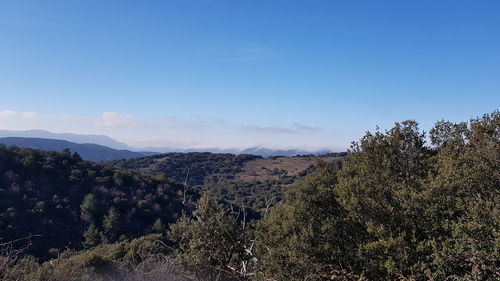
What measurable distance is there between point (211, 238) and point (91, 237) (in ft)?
71.0

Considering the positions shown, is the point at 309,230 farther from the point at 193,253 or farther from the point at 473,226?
the point at 473,226

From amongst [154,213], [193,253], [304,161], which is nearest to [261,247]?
[193,253]

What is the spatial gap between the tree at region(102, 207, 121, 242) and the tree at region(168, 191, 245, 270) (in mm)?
21792

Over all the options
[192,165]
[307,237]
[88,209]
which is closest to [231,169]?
[192,165]

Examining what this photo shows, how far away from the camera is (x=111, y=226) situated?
3156 cm

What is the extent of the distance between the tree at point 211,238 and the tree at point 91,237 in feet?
64.5

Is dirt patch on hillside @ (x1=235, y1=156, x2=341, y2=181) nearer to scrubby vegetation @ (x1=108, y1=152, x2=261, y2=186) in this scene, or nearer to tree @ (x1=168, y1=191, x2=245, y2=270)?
scrubby vegetation @ (x1=108, y1=152, x2=261, y2=186)

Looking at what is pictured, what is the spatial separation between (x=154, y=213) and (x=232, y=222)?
27.3 meters

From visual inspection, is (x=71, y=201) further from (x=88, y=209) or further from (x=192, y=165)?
(x=192, y=165)

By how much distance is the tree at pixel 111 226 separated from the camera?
3098cm

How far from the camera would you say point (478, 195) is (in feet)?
30.8

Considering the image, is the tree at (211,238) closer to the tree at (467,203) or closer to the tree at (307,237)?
the tree at (307,237)

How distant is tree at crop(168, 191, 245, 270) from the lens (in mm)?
10711

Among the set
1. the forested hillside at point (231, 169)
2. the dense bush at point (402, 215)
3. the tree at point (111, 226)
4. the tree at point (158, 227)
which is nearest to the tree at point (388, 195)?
the dense bush at point (402, 215)
